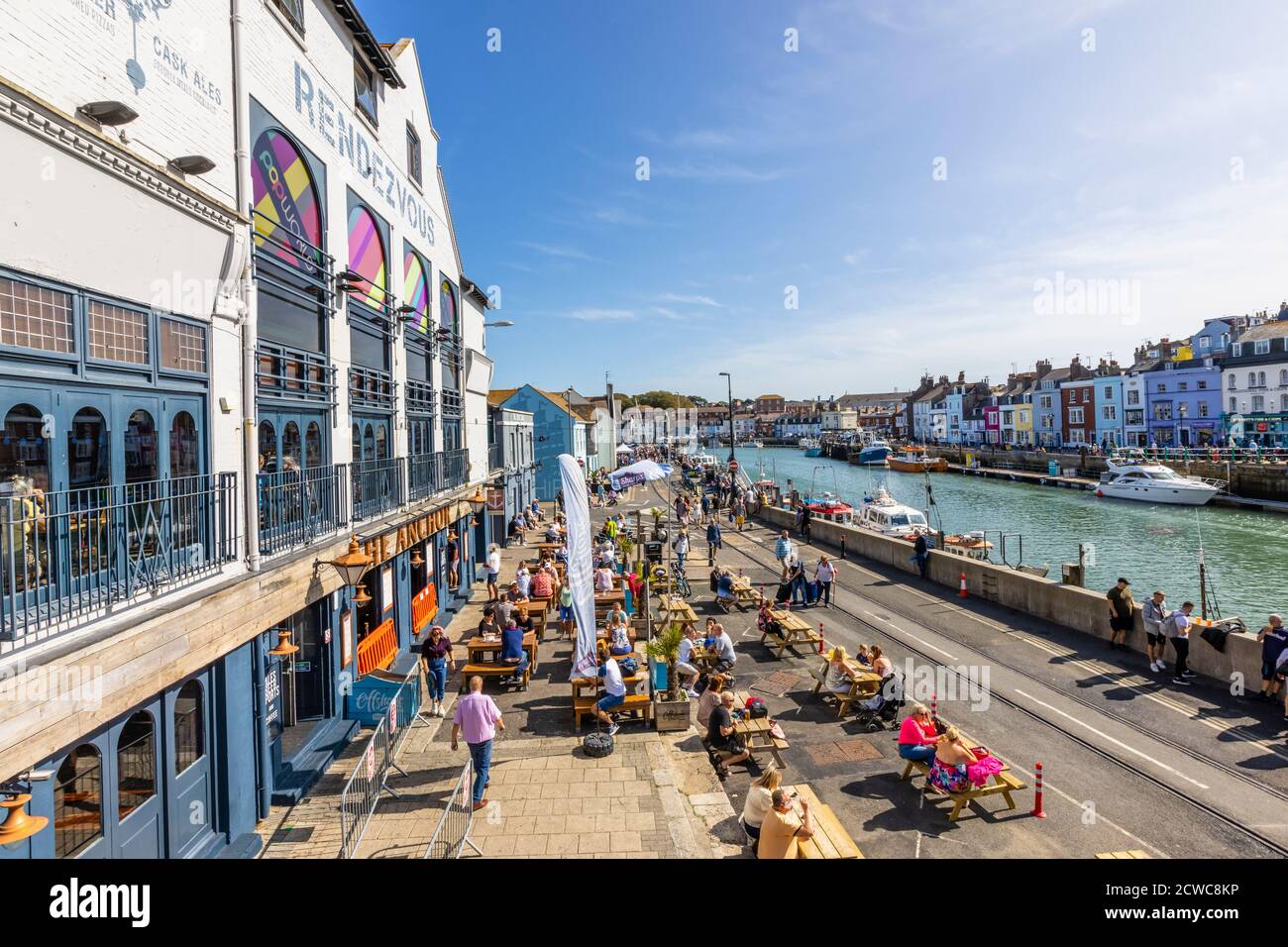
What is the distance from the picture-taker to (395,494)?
591 inches

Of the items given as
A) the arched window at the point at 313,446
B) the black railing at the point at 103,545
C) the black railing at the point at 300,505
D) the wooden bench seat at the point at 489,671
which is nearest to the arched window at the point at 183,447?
the black railing at the point at 103,545

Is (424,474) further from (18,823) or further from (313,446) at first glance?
(18,823)

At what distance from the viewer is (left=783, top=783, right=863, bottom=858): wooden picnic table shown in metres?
7.32

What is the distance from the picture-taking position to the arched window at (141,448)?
687 cm

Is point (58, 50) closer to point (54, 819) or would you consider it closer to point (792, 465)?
point (54, 819)

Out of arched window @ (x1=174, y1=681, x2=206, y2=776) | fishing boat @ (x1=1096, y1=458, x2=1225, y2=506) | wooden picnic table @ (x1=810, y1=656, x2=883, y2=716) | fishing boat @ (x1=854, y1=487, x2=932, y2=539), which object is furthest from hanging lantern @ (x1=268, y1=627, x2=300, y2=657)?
fishing boat @ (x1=1096, y1=458, x2=1225, y2=506)

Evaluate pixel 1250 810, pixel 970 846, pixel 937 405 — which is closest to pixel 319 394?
pixel 970 846

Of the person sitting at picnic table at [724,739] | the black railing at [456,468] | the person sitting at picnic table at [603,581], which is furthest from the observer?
the person sitting at picnic table at [603,581]

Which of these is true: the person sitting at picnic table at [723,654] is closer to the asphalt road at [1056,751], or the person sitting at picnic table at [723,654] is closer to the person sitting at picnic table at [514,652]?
the asphalt road at [1056,751]

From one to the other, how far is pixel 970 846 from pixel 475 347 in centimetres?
2246

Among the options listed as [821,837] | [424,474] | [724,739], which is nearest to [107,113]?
[821,837]

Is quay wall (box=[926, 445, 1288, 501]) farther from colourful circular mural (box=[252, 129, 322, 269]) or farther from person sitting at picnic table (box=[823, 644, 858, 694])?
colourful circular mural (box=[252, 129, 322, 269])

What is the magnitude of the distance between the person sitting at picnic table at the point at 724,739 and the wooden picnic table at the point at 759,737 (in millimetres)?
184
